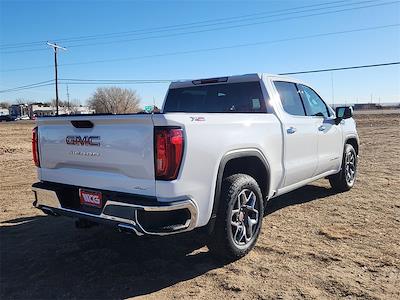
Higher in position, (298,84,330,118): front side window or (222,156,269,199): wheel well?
(298,84,330,118): front side window

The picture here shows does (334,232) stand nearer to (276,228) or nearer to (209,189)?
(276,228)

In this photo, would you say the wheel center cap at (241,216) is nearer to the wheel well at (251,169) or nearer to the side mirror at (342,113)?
the wheel well at (251,169)

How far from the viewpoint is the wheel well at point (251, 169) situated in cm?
443

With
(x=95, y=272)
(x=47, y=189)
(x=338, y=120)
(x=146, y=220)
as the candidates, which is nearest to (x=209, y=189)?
(x=146, y=220)

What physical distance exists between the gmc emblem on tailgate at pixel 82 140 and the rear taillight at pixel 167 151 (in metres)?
0.69

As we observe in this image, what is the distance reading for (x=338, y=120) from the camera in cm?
691

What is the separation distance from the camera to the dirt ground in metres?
3.67

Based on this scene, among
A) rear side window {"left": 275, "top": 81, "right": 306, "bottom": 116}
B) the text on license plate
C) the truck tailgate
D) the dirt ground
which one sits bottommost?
the dirt ground

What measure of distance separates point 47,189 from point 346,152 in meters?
5.15

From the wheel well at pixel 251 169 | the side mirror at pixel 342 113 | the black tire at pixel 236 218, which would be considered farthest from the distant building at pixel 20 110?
the black tire at pixel 236 218

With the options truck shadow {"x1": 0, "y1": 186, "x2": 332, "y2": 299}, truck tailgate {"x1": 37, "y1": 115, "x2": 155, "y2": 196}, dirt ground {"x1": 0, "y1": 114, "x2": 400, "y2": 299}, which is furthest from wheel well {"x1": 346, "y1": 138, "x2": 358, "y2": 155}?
truck tailgate {"x1": 37, "y1": 115, "x2": 155, "y2": 196}

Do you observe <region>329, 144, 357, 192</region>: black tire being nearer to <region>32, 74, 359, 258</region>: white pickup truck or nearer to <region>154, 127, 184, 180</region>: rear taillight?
<region>32, 74, 359, 258</region>: white pickup truck

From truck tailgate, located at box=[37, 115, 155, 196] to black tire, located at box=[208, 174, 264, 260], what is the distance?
0.88 meters

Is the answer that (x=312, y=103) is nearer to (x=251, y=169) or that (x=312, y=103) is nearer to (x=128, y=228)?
(x=251, y=169)
